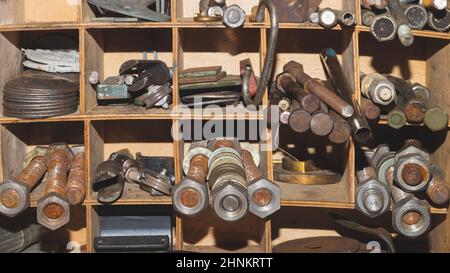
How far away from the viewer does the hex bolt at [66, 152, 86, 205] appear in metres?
2.01

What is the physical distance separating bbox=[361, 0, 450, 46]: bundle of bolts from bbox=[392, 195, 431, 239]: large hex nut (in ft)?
1.90

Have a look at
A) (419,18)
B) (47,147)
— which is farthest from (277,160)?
(47,147)

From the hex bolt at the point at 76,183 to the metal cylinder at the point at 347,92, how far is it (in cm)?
106

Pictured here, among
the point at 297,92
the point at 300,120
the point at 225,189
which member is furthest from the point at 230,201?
the point at 297,92

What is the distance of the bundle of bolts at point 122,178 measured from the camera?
2059mm

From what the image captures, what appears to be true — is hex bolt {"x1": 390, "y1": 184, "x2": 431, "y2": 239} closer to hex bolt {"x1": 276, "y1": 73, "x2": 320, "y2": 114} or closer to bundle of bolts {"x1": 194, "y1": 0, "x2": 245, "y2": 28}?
hex bolt {"x1": 276, "y1": 73, "x2": 320, "y2": 114}

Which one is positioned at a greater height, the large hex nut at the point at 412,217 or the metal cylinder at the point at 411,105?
the metal cylinder at the point at 411,105

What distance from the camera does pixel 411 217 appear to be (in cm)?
190

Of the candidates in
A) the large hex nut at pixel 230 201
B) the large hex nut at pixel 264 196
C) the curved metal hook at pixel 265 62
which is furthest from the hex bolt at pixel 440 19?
the large hex nut at pixel 230 201

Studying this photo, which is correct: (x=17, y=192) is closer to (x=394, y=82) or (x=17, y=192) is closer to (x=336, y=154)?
(x=336, y=154)

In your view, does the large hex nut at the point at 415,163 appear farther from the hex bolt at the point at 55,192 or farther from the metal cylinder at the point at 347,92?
the hex bolt at the point at 55,192

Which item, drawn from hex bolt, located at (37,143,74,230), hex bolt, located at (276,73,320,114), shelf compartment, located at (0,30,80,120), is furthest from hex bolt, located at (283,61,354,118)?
hex bolt, located at (37,143,74,230)

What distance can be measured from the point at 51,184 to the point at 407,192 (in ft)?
4.46

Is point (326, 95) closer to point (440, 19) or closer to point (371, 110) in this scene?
point (371, 110)
